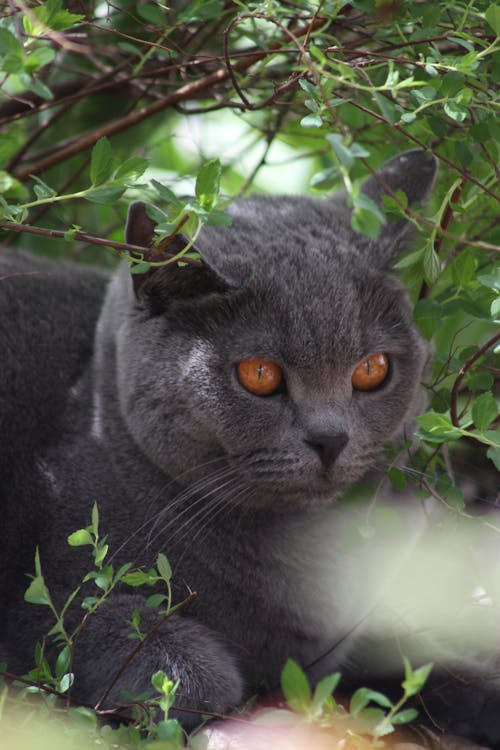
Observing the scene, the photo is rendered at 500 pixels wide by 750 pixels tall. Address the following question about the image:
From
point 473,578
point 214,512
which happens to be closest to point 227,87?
point 214,512

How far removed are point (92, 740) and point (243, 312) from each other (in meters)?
0.85

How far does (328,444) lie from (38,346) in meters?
0.89

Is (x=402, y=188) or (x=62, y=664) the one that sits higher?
(x=402, y=188)

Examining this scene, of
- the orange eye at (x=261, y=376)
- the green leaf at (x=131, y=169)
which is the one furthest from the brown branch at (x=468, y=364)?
the green leaf at (x=131, y=169)

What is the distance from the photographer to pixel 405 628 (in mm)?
2045

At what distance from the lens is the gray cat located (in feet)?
5.98

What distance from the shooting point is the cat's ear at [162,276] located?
177 centimetres

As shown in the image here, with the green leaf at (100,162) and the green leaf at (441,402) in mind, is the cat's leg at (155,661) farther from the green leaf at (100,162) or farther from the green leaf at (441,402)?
the green leaf at (100,162)

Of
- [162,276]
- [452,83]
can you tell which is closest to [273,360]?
[162,276]

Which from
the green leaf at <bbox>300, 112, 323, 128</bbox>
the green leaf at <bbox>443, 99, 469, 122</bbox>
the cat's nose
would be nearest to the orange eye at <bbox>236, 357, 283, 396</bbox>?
the cat's nose

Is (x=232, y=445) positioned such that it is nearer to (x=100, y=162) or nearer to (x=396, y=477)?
(x=396, y=477)

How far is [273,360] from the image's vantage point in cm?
183

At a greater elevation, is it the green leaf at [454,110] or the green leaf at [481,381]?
the green leaf at [454,110]

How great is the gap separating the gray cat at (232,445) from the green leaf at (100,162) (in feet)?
0.49
